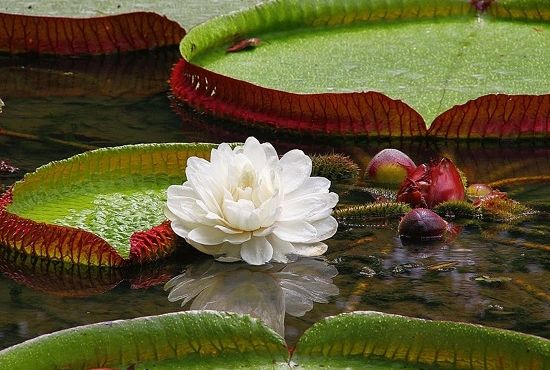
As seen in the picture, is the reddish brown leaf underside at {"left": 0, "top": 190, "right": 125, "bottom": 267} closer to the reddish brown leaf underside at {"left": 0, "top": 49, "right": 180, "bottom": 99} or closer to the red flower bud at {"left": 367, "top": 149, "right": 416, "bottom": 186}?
the red flower bud at {"left": 367, "top": 149, "right": 416, "bottom": 186}

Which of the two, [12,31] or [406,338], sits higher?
[406,338]

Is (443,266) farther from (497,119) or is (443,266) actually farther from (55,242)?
(497,119)

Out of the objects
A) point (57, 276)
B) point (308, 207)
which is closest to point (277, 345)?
point (308, 207)

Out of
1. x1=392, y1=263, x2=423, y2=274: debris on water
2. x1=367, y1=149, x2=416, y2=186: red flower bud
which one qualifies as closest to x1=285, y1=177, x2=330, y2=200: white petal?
x1=392, y1=263, x2=423, y2=274: debris on water

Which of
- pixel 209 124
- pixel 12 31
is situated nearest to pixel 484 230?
pixel 209 124

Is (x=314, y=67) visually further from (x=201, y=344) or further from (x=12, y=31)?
(x=201, y=344)

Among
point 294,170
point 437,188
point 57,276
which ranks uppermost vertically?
point 294,170

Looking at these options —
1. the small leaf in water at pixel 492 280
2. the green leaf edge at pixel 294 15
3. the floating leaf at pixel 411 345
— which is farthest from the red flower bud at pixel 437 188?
the green leaf edge at pixel 294 15
